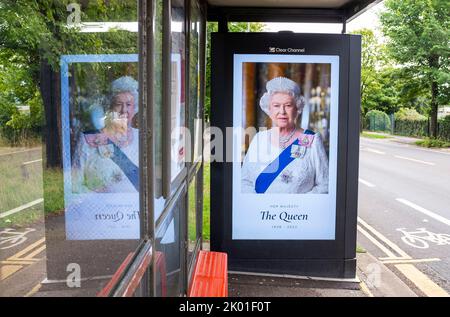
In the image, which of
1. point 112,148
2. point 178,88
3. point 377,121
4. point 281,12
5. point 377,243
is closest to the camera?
point 178,88

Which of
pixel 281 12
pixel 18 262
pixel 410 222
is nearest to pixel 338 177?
pixel 281 12

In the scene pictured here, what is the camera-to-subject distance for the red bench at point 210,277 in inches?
125

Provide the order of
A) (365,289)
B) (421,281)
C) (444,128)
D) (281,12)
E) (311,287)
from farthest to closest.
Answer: (444,128) < (421,281) < (281,12) < (365,289) < (311,287)

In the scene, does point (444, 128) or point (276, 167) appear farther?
point (444, 128)

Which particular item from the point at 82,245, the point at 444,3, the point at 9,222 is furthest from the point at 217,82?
the point at 444,3

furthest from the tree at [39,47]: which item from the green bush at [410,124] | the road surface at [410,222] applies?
the green bush at [410,124]

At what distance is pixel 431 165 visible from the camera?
1725 centimetres

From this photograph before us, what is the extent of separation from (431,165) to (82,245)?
16.0m

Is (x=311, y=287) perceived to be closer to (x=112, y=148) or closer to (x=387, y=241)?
(x=112, y=148)

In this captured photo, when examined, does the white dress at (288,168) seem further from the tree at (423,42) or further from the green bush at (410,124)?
the green bush at (410,124)

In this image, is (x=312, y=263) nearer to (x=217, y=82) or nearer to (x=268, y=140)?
(x=268, y=140)

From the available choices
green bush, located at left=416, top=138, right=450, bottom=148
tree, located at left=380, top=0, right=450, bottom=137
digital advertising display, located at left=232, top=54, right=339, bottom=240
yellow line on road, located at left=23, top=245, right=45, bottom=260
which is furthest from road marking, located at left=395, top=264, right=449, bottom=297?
green bush, located at left=416, top=138, right=450, bottom=148

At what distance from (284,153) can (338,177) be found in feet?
1.87

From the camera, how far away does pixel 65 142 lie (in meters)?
3.66
